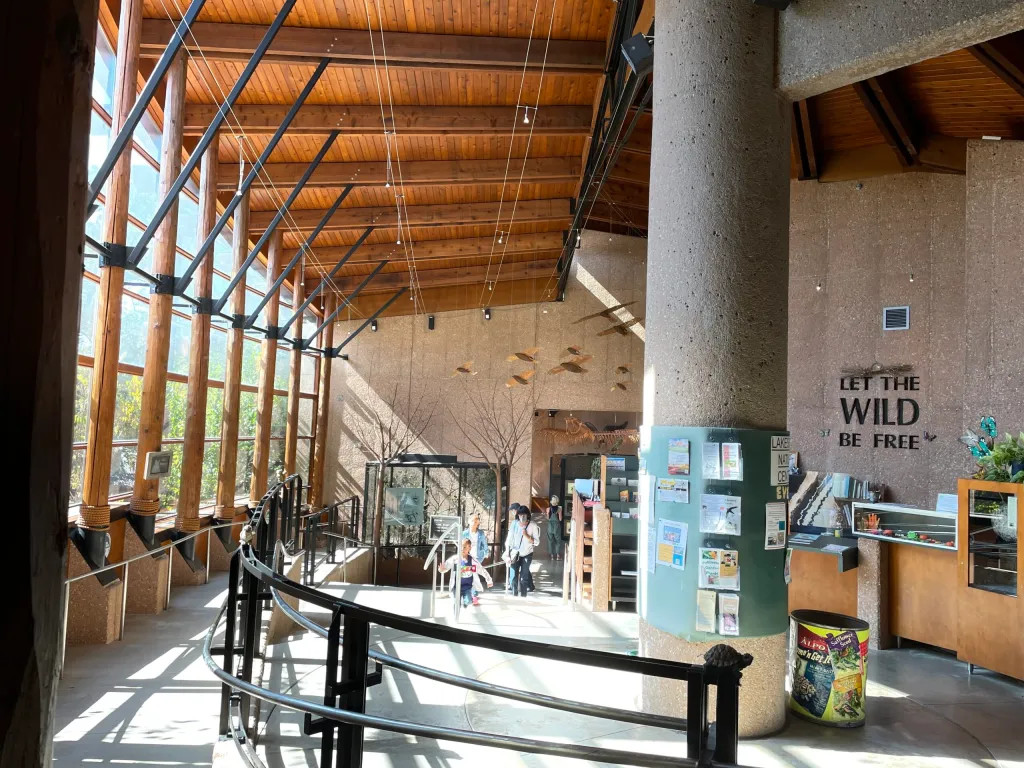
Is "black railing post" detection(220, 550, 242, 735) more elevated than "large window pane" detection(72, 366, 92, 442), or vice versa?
"large window pane" detection(72, 366, 92, 442)

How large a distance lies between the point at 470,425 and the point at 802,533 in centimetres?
1324

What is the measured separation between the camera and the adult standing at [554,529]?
1632cm

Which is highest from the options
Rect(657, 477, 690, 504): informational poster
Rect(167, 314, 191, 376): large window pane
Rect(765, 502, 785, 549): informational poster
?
Rect(167, 314, 191, 376): large window pane

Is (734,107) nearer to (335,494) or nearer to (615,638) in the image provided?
(615,638)

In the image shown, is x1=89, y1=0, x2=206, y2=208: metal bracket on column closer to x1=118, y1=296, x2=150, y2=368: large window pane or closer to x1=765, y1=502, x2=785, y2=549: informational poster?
x1=118, y1=296, x2=150, y2=368: large window pane

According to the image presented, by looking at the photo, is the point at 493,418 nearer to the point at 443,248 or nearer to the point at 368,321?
the point at 368,321

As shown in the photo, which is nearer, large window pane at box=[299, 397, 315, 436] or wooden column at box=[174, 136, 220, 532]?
wooden column at box=[174, 136, 220, 532]

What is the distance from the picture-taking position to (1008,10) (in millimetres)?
3305

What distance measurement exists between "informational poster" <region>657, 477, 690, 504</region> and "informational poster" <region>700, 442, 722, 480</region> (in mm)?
125

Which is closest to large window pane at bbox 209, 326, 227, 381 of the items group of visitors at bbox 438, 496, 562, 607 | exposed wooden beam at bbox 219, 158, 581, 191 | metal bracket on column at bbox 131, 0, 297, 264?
exposed wooden beam at bbox 219, 158, 581, 191

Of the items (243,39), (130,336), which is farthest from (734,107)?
(130,336)

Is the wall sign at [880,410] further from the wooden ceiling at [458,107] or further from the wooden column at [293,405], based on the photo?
the wooden column at [293,405]

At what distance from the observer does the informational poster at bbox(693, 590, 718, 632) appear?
392cm

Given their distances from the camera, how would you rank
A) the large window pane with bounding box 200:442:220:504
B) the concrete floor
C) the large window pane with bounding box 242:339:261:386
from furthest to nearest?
1. the large window pane with bounding box 242:339:261:386
2. the large window pane with bounding box 200:442:220:504
3. the concrete floor
